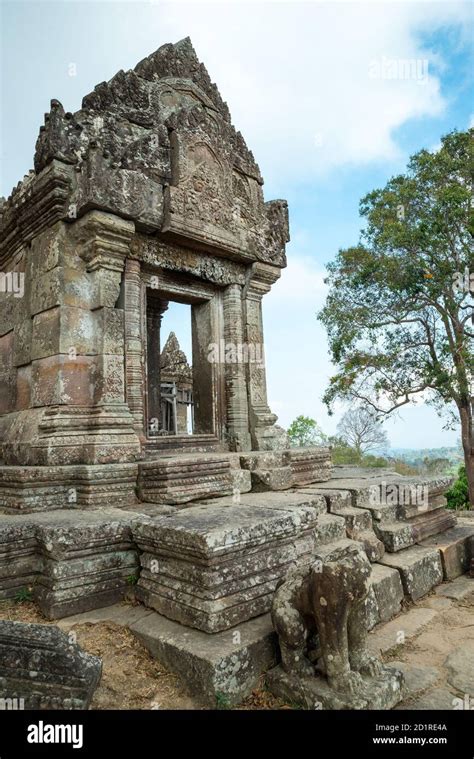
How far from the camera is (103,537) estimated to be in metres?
3.29

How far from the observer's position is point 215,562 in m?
2.73

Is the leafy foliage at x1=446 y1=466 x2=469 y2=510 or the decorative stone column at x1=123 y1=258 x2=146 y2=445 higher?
the decorative stone column at x1=123 y1=258 x2=146 y2=445

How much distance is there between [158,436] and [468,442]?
465 inches

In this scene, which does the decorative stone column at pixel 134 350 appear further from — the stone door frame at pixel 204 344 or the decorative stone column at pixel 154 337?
the decorative stone column at pixel 154 337

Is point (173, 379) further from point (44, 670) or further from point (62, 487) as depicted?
point (44, 670)

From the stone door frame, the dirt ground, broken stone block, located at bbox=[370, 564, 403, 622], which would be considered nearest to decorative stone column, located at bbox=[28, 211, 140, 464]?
the stone door frame

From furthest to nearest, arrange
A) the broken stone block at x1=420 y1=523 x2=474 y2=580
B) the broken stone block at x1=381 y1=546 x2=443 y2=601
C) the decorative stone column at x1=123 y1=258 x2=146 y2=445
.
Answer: the decorative stone column at x1=123 y1=258 x2=146 y2=445 < the broken stone block at x1=420 y1=523 x2=474 y2=580 < the broken stone block at x1=381 y1=546 x2=443 y2=601

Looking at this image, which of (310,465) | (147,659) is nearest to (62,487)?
(147,659)

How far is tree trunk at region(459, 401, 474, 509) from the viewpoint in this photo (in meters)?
13.9

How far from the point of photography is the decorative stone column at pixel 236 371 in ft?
20.7

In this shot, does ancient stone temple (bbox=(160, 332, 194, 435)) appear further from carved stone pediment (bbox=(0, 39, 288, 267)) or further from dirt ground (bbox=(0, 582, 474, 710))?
dirt ground (bbox=(0, 582, 474, 710))

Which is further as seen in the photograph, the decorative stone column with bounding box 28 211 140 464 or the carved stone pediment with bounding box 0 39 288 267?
the carved stone pediment with bounding box 0 39 288 267

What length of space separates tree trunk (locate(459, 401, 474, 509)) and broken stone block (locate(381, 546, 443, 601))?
10.5 meters
